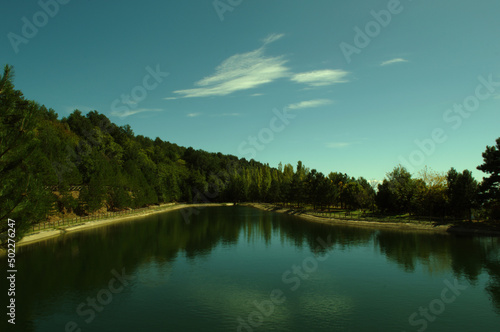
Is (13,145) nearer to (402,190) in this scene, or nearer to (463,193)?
(463,193)

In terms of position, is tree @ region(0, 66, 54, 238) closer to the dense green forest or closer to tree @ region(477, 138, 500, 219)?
the dense green forest

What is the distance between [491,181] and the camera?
48562mm

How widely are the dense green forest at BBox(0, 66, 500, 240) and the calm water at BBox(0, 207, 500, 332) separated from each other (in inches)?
245

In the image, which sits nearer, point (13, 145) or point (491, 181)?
point (13, 145)

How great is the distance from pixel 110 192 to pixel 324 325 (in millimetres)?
72842

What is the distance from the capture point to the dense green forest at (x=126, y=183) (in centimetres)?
1508
